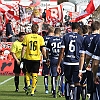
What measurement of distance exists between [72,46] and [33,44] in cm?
290

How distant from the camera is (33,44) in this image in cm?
1645

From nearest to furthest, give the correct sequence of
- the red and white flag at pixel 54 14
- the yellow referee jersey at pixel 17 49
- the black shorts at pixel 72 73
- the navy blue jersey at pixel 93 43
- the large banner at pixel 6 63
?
the navy blue jersey at pixel 93 43
the black shorts at pixel 72 73
the yellow referee jersey at pixel 17 49
the large banner at pixel 6 63
the red and white flag at pixel 54 14

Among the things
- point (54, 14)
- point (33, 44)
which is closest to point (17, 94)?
point (33, 44)

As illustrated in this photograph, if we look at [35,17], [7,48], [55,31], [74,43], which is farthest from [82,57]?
[35,17]

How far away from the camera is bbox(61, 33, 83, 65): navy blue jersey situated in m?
13.8

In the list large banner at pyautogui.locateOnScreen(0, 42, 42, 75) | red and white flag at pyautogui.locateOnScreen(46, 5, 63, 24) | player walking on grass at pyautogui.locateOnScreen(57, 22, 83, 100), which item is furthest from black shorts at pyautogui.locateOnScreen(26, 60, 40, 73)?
red and white flag at pyautogui.locateOnScreen(46, 5, 63, 24)

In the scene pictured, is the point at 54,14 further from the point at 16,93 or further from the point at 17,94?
the point at 17,94

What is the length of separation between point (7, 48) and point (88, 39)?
14.6 m

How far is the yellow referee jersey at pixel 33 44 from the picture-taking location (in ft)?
53.9

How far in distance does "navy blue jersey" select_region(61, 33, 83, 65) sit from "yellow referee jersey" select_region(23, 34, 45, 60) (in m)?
2.74

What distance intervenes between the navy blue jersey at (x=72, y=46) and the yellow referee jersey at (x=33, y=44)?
8.99 ft

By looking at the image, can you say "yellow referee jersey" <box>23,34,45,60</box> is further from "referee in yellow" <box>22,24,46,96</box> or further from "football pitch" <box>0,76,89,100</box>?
"football pitch" <box>0,76,89,100</box>

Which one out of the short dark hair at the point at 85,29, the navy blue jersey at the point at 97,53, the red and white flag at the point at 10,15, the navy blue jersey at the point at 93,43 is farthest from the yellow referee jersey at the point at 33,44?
the red and white flag at the point at 10,15

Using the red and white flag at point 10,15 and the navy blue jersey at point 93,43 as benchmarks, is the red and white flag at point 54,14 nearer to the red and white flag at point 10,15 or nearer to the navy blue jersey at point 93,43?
the red and white flag at point 10,15
